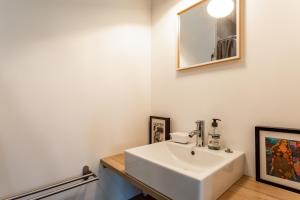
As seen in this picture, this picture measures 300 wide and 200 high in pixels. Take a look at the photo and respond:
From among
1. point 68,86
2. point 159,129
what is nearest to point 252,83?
point 159,129

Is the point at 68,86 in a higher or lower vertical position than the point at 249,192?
higher

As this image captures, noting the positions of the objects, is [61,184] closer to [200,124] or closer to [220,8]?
[200,124]

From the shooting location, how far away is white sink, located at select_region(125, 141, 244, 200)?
71cm

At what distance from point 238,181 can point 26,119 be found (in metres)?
1.23

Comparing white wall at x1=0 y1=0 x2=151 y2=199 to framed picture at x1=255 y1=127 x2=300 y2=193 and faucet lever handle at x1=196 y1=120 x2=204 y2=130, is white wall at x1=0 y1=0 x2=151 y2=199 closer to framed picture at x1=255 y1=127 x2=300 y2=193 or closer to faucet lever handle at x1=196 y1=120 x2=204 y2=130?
faucet lever handle at x1=196 y1=120 x2=204 y2=130

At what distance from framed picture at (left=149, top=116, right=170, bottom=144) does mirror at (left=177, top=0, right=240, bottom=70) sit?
0.45m

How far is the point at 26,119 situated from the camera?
3.37ft

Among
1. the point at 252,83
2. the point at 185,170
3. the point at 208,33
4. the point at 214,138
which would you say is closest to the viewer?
the point at 185,170

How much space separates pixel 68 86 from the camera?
1.17 meters

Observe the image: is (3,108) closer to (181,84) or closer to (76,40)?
(76,40)

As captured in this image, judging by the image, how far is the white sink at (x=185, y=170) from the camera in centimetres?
71

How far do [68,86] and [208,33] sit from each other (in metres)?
1.00

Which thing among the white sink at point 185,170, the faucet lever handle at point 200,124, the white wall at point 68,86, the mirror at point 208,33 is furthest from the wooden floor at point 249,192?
the mirror at point 208,33

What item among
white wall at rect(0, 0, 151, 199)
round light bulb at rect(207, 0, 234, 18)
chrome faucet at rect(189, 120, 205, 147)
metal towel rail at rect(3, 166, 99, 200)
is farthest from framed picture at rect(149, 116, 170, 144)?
round light bulb at rect(207, 0, 234, 18)
